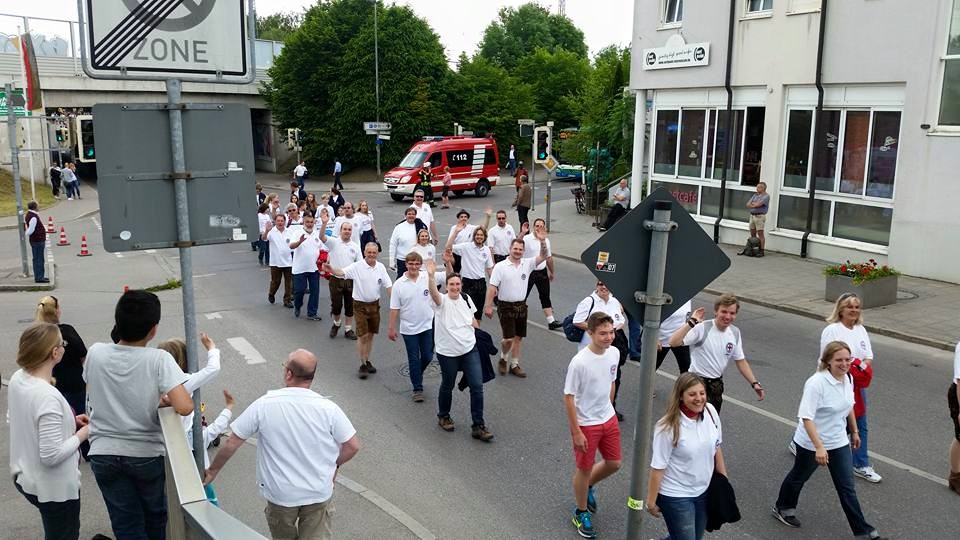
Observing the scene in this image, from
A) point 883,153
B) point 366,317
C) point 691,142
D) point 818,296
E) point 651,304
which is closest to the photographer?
point 651,304

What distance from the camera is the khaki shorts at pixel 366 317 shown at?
995 centimetres

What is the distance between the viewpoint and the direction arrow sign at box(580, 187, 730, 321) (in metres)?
4.13

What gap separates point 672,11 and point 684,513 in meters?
18.9

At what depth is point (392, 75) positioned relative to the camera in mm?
43281

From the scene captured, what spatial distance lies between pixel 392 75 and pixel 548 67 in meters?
19.4

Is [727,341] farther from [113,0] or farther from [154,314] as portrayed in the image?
[113,0]

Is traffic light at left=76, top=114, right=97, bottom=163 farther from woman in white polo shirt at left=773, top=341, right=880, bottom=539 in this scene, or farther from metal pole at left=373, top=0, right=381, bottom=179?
metal pole at left=373, top=0, right=381, bottom=179

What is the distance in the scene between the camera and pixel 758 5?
18.9 meters

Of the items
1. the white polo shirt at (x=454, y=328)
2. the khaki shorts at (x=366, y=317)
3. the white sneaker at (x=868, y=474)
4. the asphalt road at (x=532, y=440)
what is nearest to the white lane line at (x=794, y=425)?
the asphalt road at (x=532, y=440)

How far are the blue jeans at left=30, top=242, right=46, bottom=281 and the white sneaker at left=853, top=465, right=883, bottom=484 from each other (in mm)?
15428

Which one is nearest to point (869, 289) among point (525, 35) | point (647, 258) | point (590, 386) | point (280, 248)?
point (590, 386)

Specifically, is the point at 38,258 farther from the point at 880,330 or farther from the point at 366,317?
the point at 880,330

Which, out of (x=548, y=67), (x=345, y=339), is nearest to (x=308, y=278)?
(x=345, y=339)

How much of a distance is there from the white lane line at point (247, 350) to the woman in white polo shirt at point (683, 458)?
6857 millimetres
